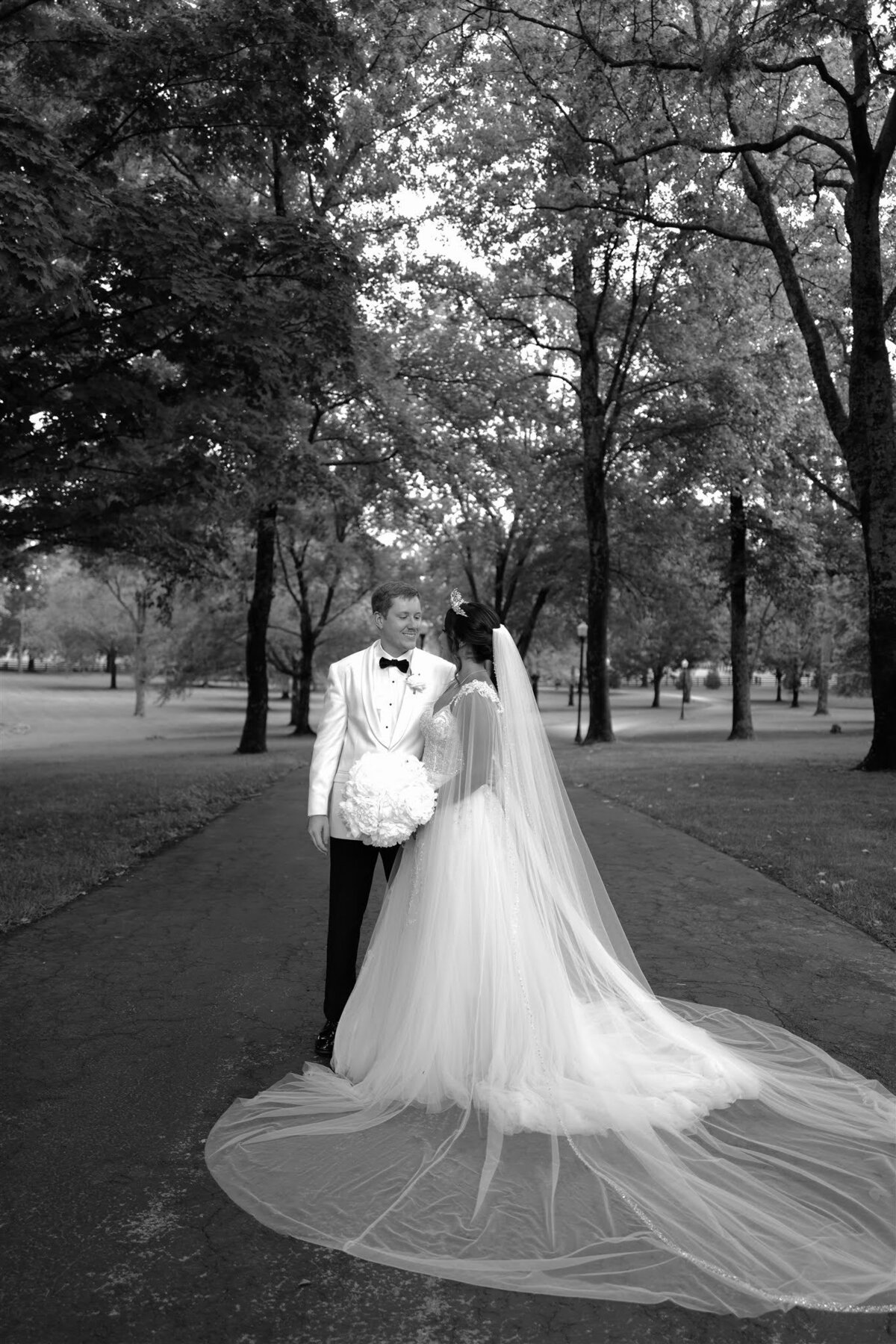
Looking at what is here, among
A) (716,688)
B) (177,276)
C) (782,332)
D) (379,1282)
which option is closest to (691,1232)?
(379,1282)

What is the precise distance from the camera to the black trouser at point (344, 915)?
4.86 meters

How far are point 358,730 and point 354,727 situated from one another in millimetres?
28

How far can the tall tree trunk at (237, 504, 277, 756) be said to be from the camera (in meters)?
25.6

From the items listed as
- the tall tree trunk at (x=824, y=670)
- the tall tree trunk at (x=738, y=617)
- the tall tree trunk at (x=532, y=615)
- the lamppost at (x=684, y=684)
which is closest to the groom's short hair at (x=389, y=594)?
the tall tree trunk at (x=738, y=617)

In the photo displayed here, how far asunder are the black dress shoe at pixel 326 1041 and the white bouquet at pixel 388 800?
97cm

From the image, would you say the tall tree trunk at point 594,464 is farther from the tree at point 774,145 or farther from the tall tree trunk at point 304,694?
the tall tree trunk at point 304,694

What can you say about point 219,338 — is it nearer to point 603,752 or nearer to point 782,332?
point 603,752

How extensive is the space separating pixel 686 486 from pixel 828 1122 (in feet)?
89.8

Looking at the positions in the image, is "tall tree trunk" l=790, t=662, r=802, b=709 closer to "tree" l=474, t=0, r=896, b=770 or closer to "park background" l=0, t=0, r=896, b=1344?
"park background" l=0, t=0, r=896, b=1344

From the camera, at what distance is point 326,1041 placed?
4.84m

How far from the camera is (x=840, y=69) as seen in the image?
18344 mm

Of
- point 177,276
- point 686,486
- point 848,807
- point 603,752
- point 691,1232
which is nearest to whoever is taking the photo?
point 691,1232

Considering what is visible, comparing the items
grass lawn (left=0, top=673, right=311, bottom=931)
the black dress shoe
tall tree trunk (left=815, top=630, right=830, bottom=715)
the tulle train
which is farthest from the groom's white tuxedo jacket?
tall tree trunk (left=815, top=630, right=830, bottom=715)

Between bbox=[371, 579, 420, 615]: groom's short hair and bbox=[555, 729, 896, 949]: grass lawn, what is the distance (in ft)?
15.0
